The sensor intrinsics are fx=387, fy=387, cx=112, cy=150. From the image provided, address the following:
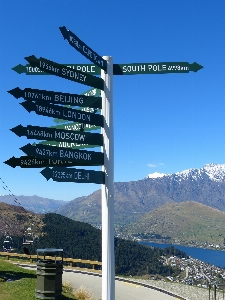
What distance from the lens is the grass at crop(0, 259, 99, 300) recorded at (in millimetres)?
11984

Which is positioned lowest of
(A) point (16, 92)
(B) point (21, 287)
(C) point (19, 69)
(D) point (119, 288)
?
(D) point (119, 288)

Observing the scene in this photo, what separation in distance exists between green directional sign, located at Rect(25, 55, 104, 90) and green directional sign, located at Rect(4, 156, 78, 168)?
4.81 ft

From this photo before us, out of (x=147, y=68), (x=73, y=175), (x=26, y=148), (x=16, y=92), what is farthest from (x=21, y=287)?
(x=147, y=68)

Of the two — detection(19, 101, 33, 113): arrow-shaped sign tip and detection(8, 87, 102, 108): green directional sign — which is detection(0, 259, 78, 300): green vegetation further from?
detection(19, 101, 33, 113): arrow-shaped sign tip

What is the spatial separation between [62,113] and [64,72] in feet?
2.32

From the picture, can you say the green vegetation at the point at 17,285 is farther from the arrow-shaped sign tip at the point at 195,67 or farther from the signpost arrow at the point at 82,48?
the arrow-shaped sign tip at the point at 195,67

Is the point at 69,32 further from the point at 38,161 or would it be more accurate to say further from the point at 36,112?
the point at 38,161

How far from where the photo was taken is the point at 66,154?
21.3 feet

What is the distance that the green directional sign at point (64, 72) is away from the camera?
246 inches

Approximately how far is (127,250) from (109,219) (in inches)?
7210

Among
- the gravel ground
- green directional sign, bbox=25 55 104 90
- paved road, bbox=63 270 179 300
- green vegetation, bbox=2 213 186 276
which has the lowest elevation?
green vegetation, bbox=2 213 186 276

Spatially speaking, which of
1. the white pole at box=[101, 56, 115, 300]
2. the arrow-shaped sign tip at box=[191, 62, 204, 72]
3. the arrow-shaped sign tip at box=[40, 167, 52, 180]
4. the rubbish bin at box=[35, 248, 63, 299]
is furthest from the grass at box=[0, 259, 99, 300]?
the arrow-shaped sign tip at box=[191, 62, 204, 72]

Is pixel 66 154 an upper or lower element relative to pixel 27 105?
lower

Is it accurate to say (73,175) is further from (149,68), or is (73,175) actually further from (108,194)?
(149,68)
